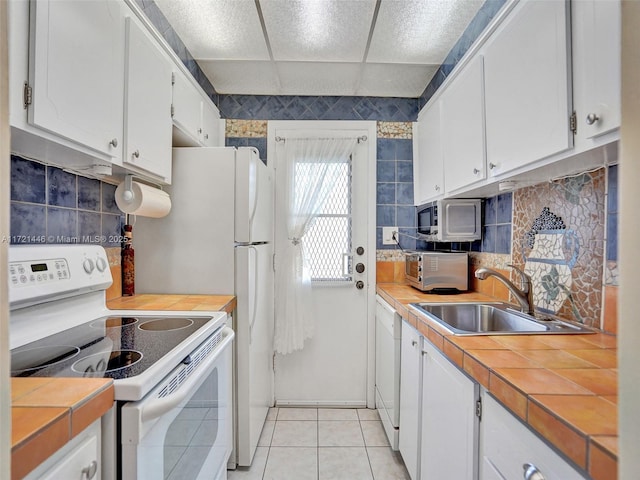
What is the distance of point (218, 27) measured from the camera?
1799mm

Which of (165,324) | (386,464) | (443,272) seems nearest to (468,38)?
(443,272)

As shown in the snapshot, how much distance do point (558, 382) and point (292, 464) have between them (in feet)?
5.25

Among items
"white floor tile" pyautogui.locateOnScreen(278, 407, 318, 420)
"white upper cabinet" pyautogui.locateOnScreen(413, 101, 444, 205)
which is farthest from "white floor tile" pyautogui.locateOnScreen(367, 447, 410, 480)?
"white upper cabinet" pyautogui.locateOnScreen(413, 101, 444, 205)

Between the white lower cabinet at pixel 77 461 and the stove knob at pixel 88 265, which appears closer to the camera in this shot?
the white lower cabinet at pixel 77 461

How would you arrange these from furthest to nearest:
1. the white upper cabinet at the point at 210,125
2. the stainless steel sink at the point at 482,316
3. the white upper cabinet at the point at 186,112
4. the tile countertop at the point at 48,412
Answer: the white upper cabinet at the point at 210,125
the white upper cabinet at the point at 186,112
the stainless steel sink at the point at 482,316
the tile countertop at the point at 48,412

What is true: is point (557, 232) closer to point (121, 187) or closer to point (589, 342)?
point (589, 342)

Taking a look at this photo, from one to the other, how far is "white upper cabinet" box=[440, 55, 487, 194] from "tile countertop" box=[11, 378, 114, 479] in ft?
5.19

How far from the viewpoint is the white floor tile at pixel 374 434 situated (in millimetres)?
2035

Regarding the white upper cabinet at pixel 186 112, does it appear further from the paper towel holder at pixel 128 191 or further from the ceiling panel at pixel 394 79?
the ceiling panel at pixel 394 79

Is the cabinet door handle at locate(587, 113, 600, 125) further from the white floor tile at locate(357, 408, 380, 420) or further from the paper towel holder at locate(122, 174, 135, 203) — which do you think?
the white floor tile at locate(357, 408, 380, 420)

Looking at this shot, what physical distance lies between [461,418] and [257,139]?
2208 millimetres

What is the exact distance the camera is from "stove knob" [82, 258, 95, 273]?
124 cm

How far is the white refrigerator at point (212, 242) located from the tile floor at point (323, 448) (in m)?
0.18

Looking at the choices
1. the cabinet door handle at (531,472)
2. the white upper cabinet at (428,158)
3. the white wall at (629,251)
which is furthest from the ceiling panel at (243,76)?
the cabinet door handle at (531,472)
